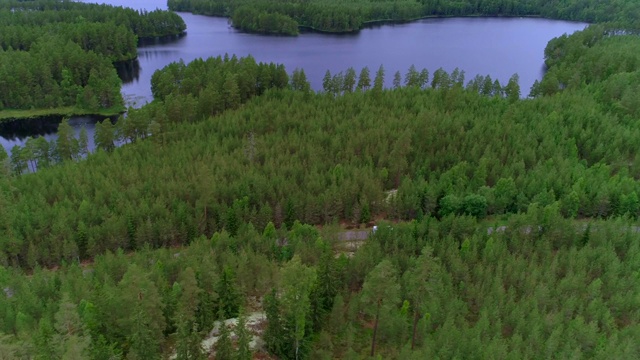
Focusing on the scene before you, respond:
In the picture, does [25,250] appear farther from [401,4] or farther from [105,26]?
[401,4]

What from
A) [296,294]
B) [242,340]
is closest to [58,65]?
[296,294]

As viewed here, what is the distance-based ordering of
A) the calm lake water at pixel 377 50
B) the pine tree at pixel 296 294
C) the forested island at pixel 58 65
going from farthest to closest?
1. the calm lake water at pixel 377 50
2. the forested island at pixel 58 65
3. the pine tree at pixel 296 294

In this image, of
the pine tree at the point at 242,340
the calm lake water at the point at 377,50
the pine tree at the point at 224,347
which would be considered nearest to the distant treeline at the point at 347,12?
the calm lake water at the point at 377,50

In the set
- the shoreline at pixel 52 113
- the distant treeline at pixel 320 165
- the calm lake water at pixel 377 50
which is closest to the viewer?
the distant treeline at pixel 320 165

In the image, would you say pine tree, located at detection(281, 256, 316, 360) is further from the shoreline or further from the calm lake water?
the shoreline

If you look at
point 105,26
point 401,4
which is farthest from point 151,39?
point 401,4

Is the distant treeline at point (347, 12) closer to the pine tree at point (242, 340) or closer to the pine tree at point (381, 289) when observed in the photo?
the pine tree at point (381, 289)

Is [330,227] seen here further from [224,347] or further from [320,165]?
[224,347]

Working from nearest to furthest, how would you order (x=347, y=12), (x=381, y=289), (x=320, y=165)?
(x=381, y=289)
(x=320, y=165)
(x=347, y=12)
